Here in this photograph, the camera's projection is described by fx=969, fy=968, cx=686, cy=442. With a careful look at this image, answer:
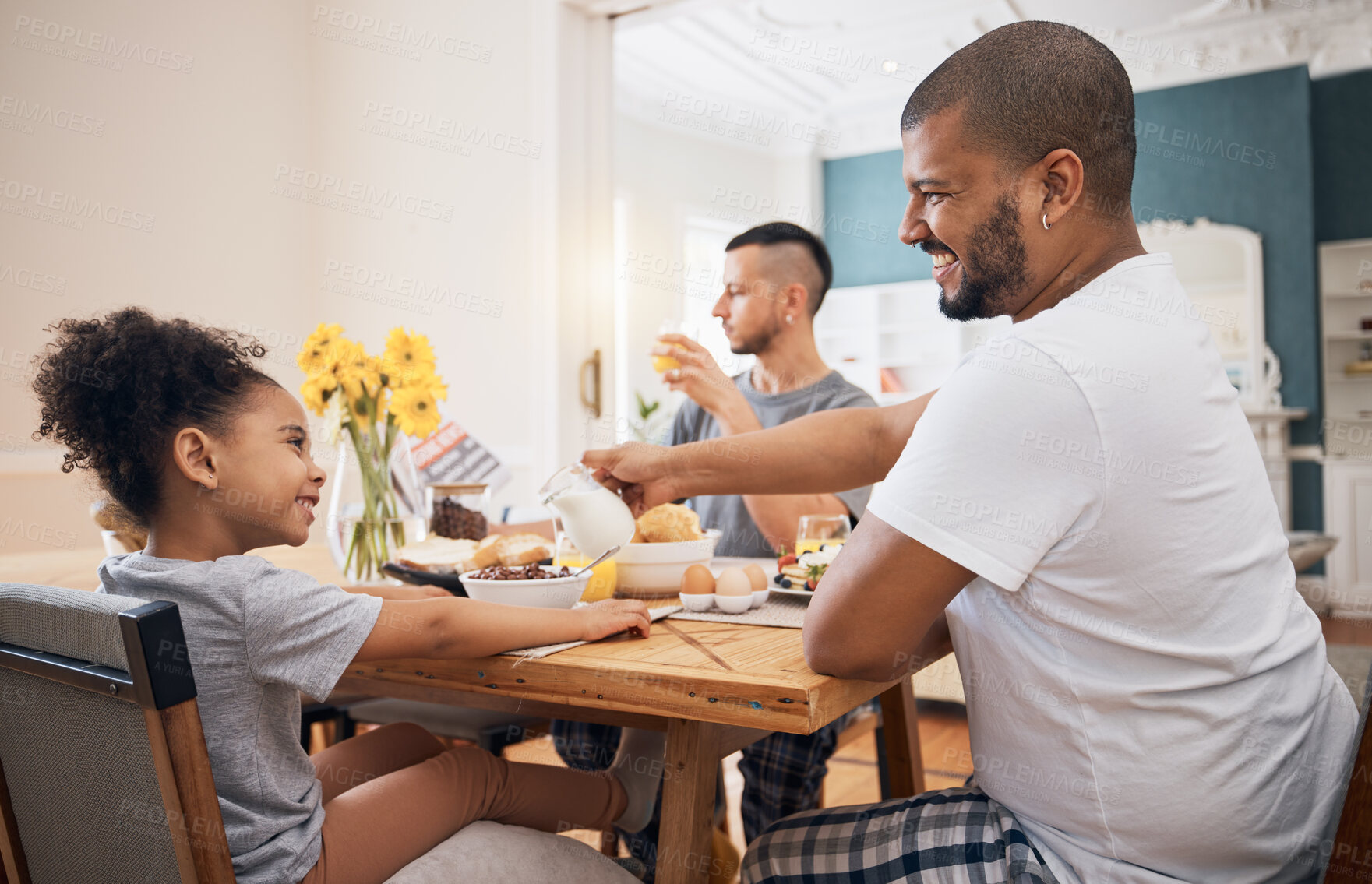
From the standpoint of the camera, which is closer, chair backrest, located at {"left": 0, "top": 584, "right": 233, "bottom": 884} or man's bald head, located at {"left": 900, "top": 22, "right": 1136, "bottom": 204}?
chair backrest, located at {"left": 0, "top": 584, "right": 233, "bottom": 884}

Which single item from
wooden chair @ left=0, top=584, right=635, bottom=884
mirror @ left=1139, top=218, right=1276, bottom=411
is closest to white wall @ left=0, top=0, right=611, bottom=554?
wooden chair @ left=0, top=584, right=635, bottom=884

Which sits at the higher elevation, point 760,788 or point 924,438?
point 924,438

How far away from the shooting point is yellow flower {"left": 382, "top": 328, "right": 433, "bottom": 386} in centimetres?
157

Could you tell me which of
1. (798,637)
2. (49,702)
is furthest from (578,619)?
(49,702)

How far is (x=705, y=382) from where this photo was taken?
6.66 feet

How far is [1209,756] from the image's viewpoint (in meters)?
0.87

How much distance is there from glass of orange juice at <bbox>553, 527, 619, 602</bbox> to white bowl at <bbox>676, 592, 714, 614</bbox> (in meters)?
0.13

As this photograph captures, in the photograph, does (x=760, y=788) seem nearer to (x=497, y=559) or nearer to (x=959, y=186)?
(x=497, y=559)

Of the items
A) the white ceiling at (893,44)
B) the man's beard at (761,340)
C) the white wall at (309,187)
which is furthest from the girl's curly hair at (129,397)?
the white ceiling at (893,44)

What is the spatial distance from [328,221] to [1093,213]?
3980 millimetres

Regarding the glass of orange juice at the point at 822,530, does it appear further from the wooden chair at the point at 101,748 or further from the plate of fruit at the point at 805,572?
the wooden chair at the point at 101,748

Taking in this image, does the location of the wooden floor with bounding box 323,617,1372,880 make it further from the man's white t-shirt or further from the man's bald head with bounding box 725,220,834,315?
the man's white t-shirt

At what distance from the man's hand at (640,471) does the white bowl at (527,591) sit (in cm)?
27

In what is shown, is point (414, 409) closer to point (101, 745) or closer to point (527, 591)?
point (527, 591)
